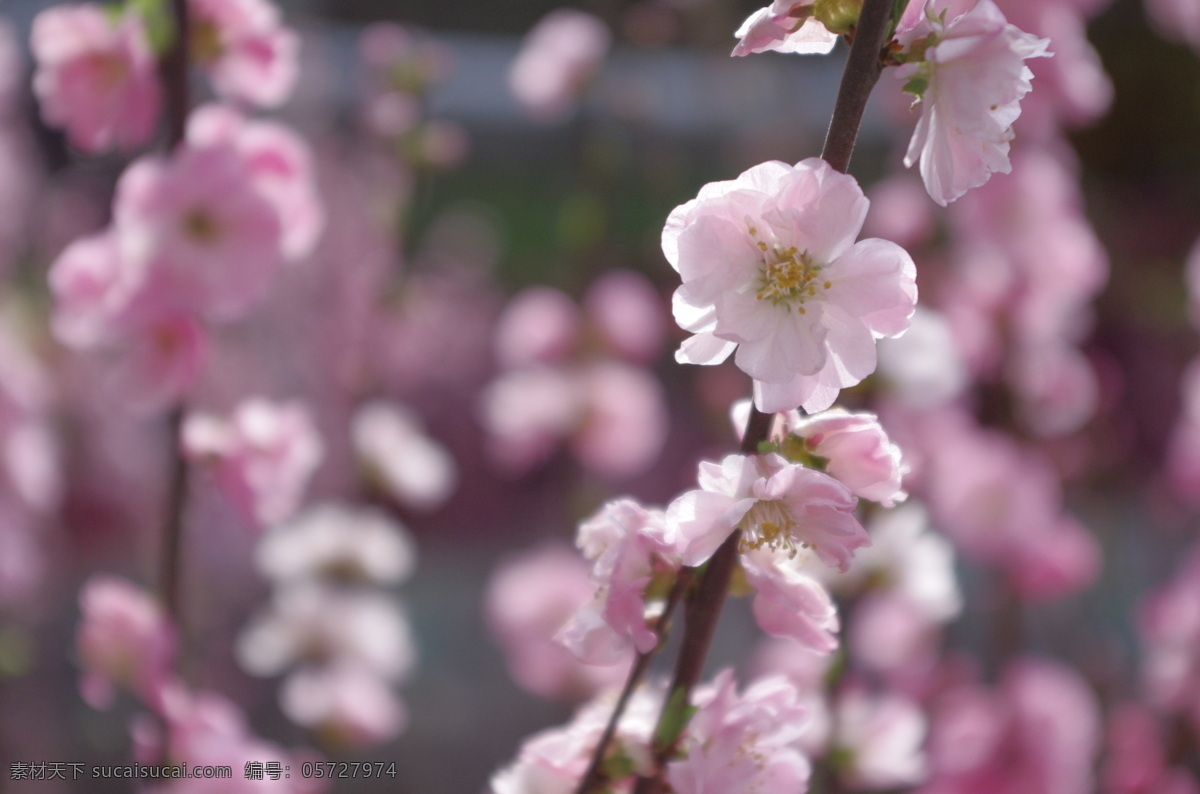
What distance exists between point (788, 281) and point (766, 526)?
0.11m

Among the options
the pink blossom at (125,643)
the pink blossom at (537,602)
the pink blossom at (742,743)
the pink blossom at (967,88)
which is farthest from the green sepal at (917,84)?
the pink blossom at (537,602)

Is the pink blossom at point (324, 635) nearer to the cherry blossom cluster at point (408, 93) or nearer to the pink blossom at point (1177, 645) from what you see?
the cherry blossom cluster at point (408, 93)

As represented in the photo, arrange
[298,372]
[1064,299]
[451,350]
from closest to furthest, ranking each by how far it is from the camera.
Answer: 1. [1064,299]
2. [298,372]
3. [451,350]

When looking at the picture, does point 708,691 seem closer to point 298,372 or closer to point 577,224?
point 577,224

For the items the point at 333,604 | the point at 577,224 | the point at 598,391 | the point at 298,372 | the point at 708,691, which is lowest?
the point at 298,372

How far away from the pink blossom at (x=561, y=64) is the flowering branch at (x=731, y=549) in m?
0.92

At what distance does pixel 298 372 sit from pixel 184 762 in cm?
140

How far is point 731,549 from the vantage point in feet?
1.35

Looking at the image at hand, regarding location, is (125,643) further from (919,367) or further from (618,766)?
(919,367)

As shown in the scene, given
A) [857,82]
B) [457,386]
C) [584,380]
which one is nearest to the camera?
[857,82]

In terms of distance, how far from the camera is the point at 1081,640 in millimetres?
1515

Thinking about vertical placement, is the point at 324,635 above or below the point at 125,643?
below

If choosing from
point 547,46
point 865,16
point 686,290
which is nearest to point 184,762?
point 686,290

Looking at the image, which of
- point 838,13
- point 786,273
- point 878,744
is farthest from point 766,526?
point 878,744
